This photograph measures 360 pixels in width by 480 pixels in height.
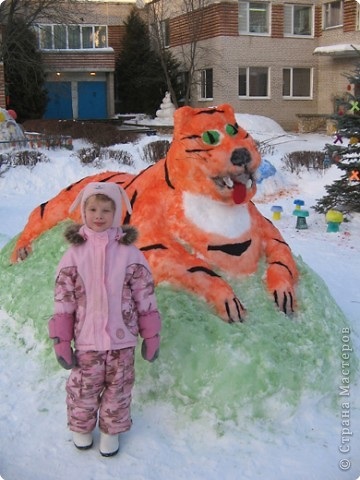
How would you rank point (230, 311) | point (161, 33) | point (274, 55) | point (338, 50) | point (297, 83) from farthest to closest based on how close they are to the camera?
point (161, 33) < point (297, 83) < point (274, 55) < point (338, 50) < point (230, 311)

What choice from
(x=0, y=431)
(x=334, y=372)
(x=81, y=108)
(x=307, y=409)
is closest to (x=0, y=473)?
(x=0, y=431)

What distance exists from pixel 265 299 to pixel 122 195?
1.32m

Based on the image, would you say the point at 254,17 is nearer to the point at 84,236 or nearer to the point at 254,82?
the point at 254,82

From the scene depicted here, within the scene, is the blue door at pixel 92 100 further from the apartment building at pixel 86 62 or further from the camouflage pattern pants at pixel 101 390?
the camouflage pattern pants at pixel 101 390

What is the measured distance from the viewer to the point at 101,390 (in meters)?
3.25

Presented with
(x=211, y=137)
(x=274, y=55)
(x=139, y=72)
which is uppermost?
(x=274, y=55)

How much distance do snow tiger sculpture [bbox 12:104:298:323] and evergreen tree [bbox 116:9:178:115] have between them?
23.3 m

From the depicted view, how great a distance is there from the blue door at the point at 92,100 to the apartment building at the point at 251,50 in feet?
1.89

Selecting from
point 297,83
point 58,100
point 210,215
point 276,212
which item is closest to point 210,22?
point 297,83

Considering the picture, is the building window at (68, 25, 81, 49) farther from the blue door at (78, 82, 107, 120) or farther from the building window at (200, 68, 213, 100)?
the building window at (200, 68, 213, 100)

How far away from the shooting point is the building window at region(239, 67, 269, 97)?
2583 centimetres

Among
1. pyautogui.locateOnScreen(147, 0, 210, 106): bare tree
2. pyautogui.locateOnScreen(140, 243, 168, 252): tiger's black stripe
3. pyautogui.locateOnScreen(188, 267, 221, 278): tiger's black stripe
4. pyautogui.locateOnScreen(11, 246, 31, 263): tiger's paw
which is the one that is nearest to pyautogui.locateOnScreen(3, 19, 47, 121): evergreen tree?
pyautogui.locateOnScreen(147, 0, 210, 106): bare tree

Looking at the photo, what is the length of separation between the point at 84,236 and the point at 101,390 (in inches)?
32.7

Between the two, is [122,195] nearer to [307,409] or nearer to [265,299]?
[265,299]
